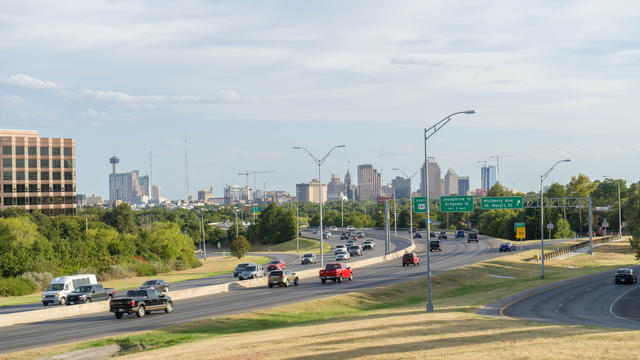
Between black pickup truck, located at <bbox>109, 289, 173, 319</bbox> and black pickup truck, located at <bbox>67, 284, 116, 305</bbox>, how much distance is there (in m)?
8.85

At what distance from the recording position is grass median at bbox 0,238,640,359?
75.5ft

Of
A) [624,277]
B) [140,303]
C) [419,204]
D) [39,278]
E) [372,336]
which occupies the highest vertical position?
[419,204]

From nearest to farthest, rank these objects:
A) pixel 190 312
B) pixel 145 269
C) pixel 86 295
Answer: pixel 190 312 < pixel 86 295 < pixel 145 269

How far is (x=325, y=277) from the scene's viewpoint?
65188mm

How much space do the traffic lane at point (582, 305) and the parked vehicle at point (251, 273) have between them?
94.7 ft

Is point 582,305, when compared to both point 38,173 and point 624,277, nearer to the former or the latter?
point 624,277

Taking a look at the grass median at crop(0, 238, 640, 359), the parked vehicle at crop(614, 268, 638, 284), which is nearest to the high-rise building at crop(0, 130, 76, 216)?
the grass median at crop(0, 238, 640, 359)

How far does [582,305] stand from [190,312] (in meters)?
29.8

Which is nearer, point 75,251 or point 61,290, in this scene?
point 61,290

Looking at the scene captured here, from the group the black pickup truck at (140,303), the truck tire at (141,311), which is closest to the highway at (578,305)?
the black pickup truck at (140,303)

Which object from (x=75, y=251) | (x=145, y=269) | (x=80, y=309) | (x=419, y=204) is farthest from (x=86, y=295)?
(x=419, y=204)

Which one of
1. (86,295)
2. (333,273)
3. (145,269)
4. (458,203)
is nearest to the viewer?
(86,295)

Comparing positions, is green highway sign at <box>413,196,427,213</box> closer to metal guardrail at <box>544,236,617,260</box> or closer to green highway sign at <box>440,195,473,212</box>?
green highway sign at <box>440,195,473,212</box>

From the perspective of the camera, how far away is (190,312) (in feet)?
145
